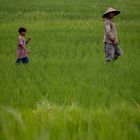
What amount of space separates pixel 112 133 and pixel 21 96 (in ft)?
11.5

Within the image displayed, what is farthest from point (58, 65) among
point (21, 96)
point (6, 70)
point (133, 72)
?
point (21, 96)

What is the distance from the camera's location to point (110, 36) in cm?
891

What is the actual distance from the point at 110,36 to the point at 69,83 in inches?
111

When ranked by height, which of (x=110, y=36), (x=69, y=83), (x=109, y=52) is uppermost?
(x=110, y=36)

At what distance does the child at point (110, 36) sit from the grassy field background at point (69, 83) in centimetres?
22

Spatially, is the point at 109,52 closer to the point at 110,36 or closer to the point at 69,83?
the point at 110,36

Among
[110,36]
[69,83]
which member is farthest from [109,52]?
[69,83]

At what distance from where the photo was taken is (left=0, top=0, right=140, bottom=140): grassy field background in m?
2.02

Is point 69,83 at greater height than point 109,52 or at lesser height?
lesser

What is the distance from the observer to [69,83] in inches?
249

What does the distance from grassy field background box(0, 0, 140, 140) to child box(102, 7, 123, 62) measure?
217 mm

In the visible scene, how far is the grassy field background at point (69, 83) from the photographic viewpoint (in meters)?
2.02

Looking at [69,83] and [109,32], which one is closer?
[69,83]

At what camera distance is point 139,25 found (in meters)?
15.4
